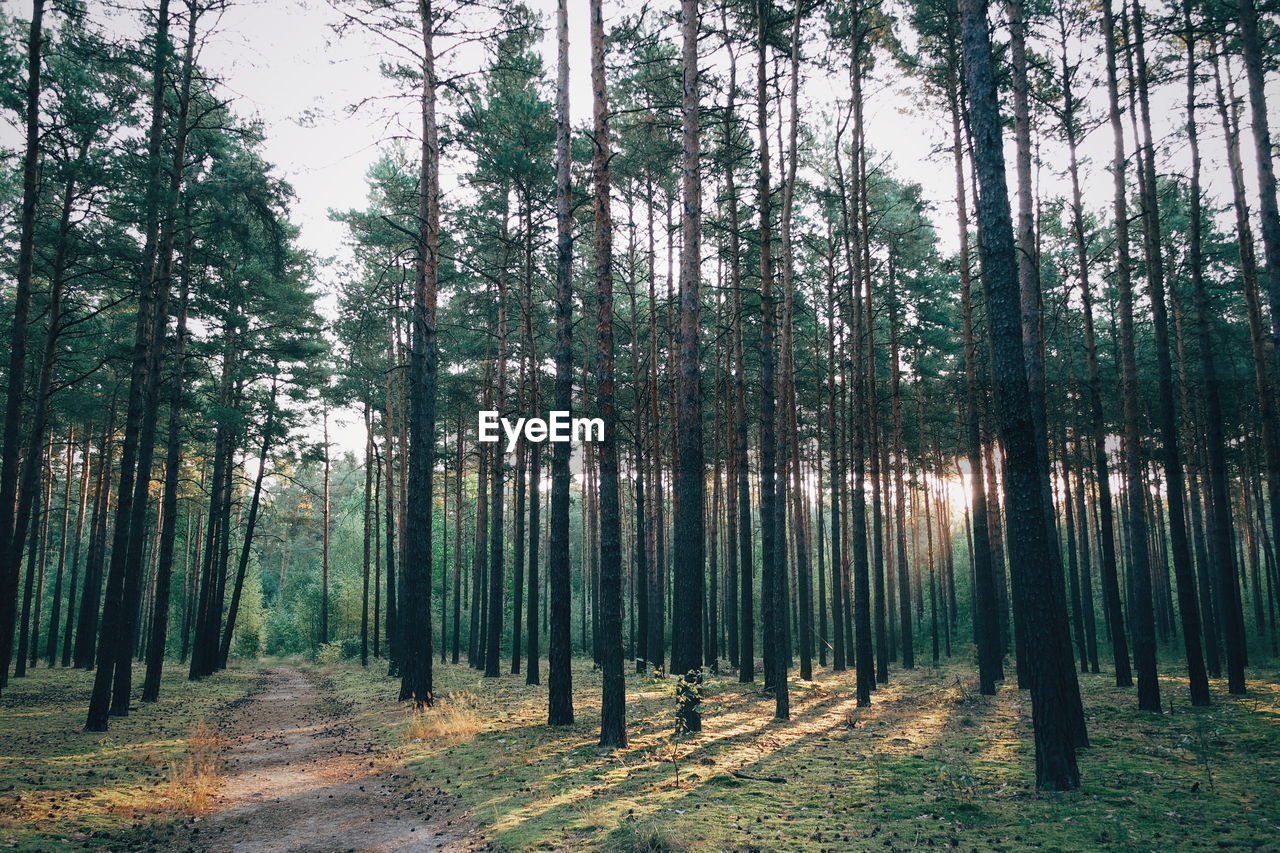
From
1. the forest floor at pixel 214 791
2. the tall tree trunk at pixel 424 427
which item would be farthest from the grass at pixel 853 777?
the tall tree trunk at pixel 424 427

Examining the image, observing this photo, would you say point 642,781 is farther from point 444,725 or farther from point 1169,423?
point 1169,423

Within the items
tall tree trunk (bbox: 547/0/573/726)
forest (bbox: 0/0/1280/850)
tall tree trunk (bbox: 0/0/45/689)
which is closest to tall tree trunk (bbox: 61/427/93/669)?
forest (bbox: 0/0/1280/850)

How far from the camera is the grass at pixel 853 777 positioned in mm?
5777

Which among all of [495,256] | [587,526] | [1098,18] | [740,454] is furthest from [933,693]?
[587,526]

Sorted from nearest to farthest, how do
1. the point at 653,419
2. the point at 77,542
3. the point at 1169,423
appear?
the point at 1169,423 → the point at 653,419 → the point at 77,542

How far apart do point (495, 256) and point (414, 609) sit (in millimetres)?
12688

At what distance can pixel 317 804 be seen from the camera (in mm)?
7660

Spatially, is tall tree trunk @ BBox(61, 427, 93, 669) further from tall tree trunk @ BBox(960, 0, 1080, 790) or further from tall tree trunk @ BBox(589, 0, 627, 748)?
tall tree trunk @ BBox(960, 0, 1080, 790)

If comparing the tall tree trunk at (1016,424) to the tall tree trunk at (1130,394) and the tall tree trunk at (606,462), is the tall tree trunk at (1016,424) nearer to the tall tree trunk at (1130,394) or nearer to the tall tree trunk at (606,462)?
the tall tree trunk at (606,462)

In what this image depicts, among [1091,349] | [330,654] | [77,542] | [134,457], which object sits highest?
[1091,349]

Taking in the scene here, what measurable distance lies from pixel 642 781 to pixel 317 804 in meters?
3.88

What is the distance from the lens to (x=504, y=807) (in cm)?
704

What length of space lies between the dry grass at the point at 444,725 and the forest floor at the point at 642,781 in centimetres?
6

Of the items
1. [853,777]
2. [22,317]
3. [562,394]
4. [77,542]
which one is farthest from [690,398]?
[77,542]
